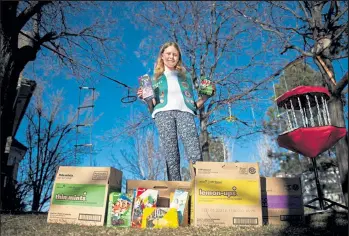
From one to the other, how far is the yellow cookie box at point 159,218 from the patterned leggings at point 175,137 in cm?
67

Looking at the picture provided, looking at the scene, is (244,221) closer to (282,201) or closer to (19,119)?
(282,201)

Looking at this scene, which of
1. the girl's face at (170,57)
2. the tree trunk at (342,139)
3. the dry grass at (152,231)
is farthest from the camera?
the tree trunk at (342,139)

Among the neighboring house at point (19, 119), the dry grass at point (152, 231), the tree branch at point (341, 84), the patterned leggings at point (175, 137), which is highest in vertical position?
the neighboring house at point (19, 119)

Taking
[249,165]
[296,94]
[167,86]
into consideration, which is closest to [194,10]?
[296,94]

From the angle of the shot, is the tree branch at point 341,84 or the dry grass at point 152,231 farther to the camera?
the tree branch at point 341,84

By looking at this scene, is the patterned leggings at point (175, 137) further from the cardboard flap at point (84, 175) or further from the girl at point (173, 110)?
the cardboard flap at point (84, 175)

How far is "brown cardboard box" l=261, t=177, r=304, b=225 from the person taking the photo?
257 centimetres

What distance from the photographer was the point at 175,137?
9.80ft

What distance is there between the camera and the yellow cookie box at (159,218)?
2.19m

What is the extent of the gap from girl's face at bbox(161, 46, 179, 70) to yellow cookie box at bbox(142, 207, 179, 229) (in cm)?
169

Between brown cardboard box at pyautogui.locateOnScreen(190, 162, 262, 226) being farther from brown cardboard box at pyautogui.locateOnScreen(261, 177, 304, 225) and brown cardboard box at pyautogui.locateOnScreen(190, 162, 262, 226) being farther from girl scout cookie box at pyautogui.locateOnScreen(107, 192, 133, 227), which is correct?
girl scout cookie box at pyautogui.locateOnScreen(107, 192, 133, 227)

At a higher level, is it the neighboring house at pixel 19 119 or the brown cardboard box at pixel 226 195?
the neighboring house at pixel 19 119

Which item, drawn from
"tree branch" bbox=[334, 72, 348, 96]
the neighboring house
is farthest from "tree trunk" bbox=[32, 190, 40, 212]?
"tree branch" bbox=[334, 72, 348, 96]

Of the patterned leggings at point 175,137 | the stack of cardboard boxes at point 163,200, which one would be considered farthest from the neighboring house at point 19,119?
the stack of cardboard boxes at point 163,200
